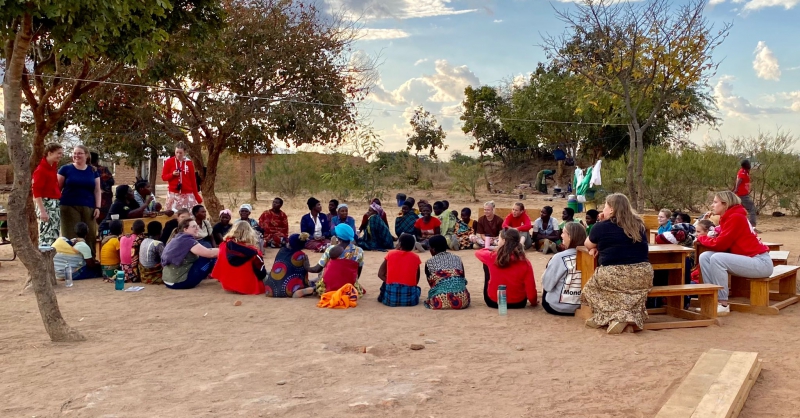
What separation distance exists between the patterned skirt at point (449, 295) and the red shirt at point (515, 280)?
33 cm

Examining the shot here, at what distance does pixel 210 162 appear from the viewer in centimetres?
1543

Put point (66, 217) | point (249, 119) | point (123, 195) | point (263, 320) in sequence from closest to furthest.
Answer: point (263, 320), point (66, 217), point (123, 195), point (249, 119)

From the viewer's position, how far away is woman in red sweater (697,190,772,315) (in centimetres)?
710

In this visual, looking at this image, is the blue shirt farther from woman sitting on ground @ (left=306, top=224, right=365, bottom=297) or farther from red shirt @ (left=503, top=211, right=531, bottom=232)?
red shirt @ (left=503, top=211, right=531, bottom=232)

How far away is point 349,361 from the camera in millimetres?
5395

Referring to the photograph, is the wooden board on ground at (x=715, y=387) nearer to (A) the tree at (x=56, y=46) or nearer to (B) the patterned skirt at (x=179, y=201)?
(A) the tree at (x=56, y=46)

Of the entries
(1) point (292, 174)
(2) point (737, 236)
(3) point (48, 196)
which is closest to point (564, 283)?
(2) point (737, 236)

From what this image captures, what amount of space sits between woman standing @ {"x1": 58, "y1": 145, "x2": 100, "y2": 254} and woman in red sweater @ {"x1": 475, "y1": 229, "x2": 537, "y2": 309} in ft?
18.0

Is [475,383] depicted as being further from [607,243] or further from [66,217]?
[66,217]

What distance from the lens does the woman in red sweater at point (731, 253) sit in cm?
710

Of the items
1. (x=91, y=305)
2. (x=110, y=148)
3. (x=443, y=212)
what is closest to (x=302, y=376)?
(x=91, y=305)

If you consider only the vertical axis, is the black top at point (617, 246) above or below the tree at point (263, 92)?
below

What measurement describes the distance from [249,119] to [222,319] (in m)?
8.28

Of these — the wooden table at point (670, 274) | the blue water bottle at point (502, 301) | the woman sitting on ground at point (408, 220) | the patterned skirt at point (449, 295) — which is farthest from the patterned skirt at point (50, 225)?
the wooden table at point (670, 274)
